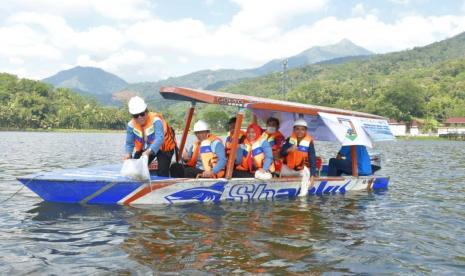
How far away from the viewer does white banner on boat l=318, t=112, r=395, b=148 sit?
1205 centimetres

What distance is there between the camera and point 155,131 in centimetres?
1000

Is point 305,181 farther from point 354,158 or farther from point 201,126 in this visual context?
point 201,126

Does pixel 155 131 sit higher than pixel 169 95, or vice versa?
pixel 169 95

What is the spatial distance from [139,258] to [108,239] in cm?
121

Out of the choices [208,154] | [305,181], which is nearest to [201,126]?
[208,154]

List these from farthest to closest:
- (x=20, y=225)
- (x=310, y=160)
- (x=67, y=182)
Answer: (x=310, y=160)
(x=67, y=182)
(x=20, y=225)

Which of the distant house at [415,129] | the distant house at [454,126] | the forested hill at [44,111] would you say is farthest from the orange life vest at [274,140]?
the forested hill at [44,111]

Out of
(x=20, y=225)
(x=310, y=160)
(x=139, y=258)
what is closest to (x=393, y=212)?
(x=310, y=160)

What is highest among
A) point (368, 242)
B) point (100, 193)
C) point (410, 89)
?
point (410, 89)

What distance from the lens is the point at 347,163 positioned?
527 inches

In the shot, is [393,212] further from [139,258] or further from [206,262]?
[139,258]

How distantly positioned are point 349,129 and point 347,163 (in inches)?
56.6

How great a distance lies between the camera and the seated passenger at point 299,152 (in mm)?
11750

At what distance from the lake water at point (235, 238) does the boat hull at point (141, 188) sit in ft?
0.80
